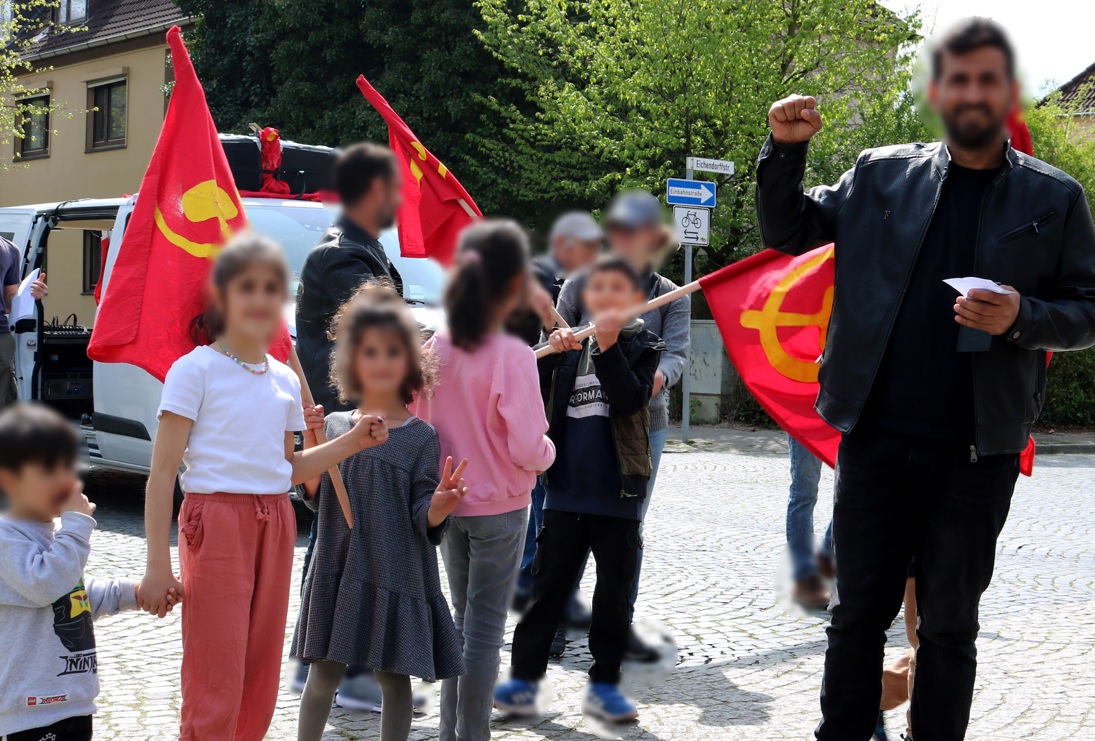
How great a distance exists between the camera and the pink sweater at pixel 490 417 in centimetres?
348

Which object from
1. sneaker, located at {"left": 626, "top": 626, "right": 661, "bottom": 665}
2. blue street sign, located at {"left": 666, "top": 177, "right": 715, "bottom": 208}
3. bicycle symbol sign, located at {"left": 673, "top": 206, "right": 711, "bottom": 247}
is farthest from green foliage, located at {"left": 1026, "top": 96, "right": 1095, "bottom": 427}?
sneaker, located at {"left": 626, "top": 626, "right": 661, "bottom": 665}

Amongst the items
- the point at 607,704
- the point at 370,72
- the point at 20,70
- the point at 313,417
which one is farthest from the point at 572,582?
the point at 20,70

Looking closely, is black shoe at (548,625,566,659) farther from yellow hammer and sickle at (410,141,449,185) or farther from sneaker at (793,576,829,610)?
yellow hammer and sickle at (410,141,449,185)

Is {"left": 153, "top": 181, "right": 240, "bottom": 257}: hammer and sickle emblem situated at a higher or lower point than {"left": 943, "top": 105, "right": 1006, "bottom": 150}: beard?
lower

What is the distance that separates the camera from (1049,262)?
3.15m

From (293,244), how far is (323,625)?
3.47 meters

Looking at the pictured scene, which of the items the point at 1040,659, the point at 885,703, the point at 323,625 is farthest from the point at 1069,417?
the point at 323,625

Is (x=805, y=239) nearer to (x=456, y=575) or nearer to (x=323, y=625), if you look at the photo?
(x=456, y=575)

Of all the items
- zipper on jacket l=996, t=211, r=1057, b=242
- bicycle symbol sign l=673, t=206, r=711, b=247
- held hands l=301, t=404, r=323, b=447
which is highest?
bicycle symbol sign l=673, t=206, r=711, b=247

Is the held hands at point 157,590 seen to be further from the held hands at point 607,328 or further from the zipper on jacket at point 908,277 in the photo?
the zipper on jacket at point 908,277

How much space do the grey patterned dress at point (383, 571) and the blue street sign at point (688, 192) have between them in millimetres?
6838

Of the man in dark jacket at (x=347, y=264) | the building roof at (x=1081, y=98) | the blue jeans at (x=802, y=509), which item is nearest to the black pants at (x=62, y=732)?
the man in dark jacket at (x=347, y=264)

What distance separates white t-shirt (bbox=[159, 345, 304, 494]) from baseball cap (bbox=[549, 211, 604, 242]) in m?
0.89

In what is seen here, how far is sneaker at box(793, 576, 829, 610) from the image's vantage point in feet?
20.0
